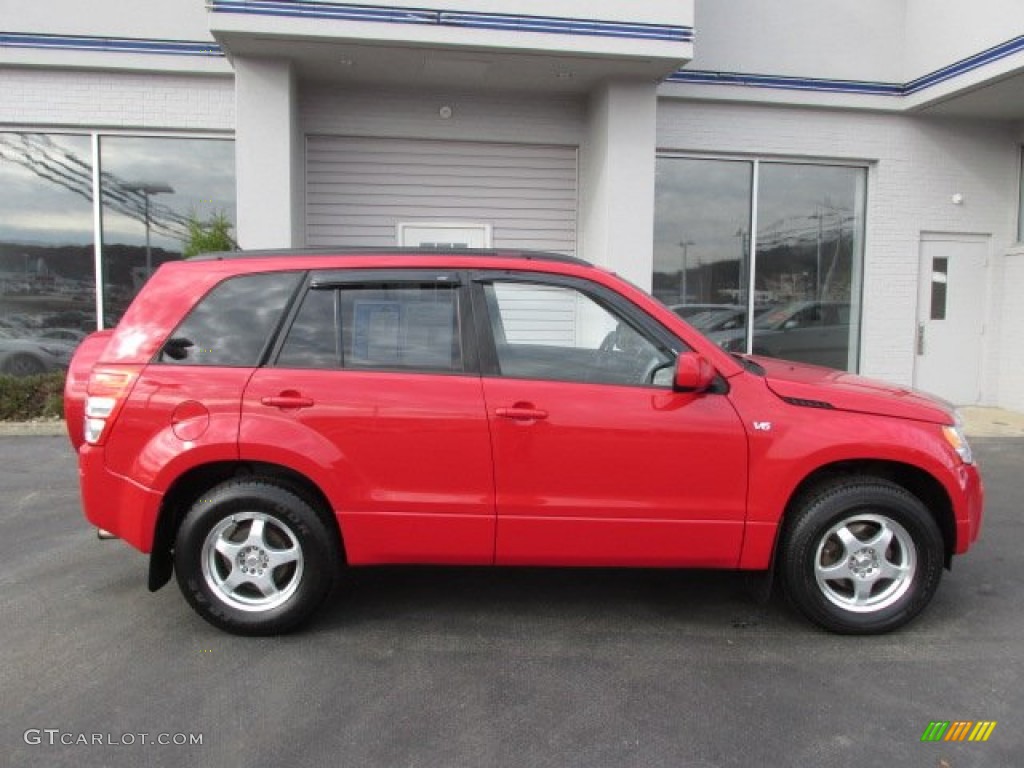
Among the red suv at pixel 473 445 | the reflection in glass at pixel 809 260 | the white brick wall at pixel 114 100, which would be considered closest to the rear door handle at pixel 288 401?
the red suv at pixel 473 445

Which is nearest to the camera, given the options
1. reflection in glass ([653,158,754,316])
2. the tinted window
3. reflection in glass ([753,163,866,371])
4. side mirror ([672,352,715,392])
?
side mirror ([672,352,715,392])

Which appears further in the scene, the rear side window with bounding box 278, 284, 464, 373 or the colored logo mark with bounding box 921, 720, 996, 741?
the rear side window with bounding box 278, 284, 464, 373

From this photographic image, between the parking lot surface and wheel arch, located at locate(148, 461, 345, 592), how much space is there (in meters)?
0.42

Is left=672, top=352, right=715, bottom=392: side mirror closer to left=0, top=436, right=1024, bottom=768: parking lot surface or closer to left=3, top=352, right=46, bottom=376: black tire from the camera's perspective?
left=0, top=436, right=1024, bottom=768: parking lot surface

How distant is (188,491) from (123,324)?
0.87 meters

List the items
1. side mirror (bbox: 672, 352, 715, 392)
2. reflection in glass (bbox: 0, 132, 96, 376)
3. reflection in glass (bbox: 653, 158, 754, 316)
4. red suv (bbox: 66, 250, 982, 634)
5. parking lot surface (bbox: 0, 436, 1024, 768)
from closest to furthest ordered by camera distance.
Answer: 1. parking lot surface (bbox: 0, 436, 1024, 768)
2. side mirror (bbox: 672, 352, 715, 392)
3. red suv (bbox: 66, 250, 982, 634)
4. reflection in glass (bbox: 0, 132, 96, 376)
5. reflection in glass (bbox: 653, 158, 754, 316)

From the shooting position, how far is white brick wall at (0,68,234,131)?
9289mm

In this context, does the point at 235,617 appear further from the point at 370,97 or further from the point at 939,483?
the point at 370,97

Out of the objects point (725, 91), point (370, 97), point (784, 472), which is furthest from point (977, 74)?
point (784, 472)

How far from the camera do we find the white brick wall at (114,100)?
929 centimetres

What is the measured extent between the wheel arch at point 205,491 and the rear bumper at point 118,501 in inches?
1.8

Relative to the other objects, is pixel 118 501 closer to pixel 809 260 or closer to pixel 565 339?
pixel 565 339

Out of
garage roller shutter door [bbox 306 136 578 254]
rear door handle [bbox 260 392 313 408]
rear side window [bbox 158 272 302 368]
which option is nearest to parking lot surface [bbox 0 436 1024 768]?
rear door handle [bbox 260 392 313 408]

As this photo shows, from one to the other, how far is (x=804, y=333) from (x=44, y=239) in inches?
375
